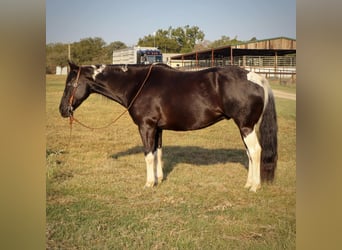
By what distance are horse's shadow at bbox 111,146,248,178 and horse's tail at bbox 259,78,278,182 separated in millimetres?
475

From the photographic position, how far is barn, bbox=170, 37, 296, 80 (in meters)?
1.56

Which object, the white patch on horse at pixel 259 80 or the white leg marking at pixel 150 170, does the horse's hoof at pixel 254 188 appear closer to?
the white patch on horse at pixel 259 80

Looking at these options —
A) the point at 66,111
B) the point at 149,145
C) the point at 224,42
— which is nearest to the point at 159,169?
the point at 149,145

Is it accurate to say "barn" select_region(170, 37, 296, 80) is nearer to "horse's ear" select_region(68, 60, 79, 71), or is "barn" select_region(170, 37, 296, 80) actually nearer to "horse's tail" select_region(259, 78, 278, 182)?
"horse's tail" select_region(259, 78, 278, 182)

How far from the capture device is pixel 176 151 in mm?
3385

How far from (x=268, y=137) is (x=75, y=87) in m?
1.36

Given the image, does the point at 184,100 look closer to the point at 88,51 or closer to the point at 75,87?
the point at 75,87

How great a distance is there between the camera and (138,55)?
6.76 ft

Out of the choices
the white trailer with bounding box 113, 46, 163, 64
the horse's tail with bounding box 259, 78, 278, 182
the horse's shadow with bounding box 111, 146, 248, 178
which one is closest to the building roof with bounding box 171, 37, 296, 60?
the white trailer with bounding box 113, 46, 163, 64

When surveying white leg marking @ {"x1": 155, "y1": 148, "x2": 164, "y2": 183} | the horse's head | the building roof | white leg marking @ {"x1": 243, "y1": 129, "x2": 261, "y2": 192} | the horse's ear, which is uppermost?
the building roof
